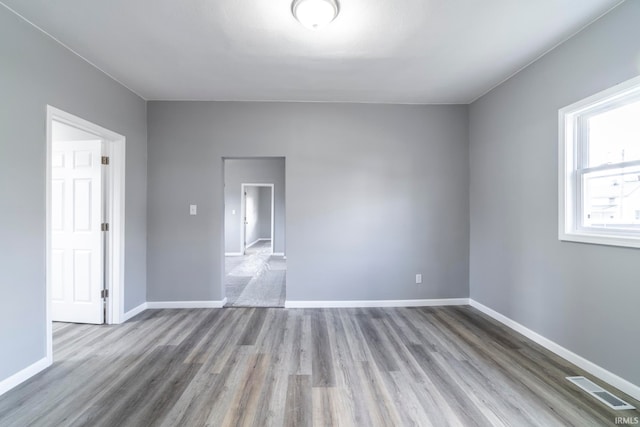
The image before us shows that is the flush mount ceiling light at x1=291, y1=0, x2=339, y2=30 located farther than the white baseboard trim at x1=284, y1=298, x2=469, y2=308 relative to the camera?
No

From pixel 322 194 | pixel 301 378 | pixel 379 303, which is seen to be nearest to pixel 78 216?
pixel 322 194

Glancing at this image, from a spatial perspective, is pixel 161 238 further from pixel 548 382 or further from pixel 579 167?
pixel 579 167

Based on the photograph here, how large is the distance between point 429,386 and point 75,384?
2.53 meters

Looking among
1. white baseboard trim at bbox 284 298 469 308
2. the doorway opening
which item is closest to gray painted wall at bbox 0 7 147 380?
the doorway opening

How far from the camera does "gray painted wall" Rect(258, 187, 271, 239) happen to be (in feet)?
36.6

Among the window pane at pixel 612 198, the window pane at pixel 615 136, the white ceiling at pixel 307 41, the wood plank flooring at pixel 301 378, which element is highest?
the white ceiling at pixel 307 41

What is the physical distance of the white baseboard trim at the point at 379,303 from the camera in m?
3.42

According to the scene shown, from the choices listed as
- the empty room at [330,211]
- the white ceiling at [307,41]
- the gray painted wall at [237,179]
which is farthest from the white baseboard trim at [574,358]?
the gray painted wall at [237,179]

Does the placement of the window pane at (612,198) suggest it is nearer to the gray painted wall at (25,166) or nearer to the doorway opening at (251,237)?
the doorway opening at (251,237)

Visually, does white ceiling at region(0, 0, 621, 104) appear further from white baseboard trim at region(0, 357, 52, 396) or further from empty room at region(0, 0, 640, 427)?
white baseboard trim at region(0, 357, 52, 396)

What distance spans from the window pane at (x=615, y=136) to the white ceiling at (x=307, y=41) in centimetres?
72

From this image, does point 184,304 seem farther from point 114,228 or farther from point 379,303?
point 379,303

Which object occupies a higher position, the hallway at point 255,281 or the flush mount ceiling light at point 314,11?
the flush mount ceiling light at point 314,11

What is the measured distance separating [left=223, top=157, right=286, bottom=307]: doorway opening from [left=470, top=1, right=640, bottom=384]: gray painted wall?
2.77m
